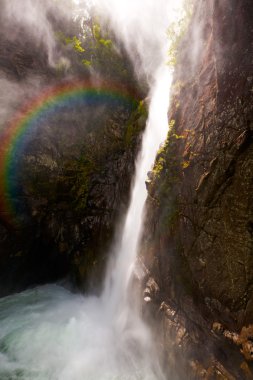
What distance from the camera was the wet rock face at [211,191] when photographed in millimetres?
4934

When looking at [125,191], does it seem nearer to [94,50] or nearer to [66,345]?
[66,345]

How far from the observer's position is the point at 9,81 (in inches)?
466

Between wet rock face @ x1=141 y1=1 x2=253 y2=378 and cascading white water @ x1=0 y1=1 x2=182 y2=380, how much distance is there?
2.01 m

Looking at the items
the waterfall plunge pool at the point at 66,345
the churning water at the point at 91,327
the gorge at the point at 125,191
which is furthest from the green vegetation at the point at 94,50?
the waterfall plunge pool at the point at 66,345

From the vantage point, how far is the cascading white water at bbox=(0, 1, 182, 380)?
22.5 ft

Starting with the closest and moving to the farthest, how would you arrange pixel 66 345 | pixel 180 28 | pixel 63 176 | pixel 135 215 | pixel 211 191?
pixel 211 191 → pixel 66 345 → pixel 180 28 → pixel 135 215 → pixel 63 176

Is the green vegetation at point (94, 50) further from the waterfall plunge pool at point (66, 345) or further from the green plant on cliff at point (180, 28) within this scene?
the waterfall plunge pool at point (66, 345)

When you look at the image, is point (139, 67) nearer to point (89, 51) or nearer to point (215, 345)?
point (89, 51)

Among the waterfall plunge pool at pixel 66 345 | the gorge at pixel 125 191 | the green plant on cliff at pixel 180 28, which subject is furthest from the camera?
the green plant on cliff at pixel 180 28

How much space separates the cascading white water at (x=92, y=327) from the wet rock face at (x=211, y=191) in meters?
2.01

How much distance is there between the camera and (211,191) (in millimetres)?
5609

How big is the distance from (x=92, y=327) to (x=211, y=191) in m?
6.50

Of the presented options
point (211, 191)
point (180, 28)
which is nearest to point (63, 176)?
point (180, 28)

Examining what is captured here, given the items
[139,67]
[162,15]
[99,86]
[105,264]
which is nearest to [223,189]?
[105,264]
